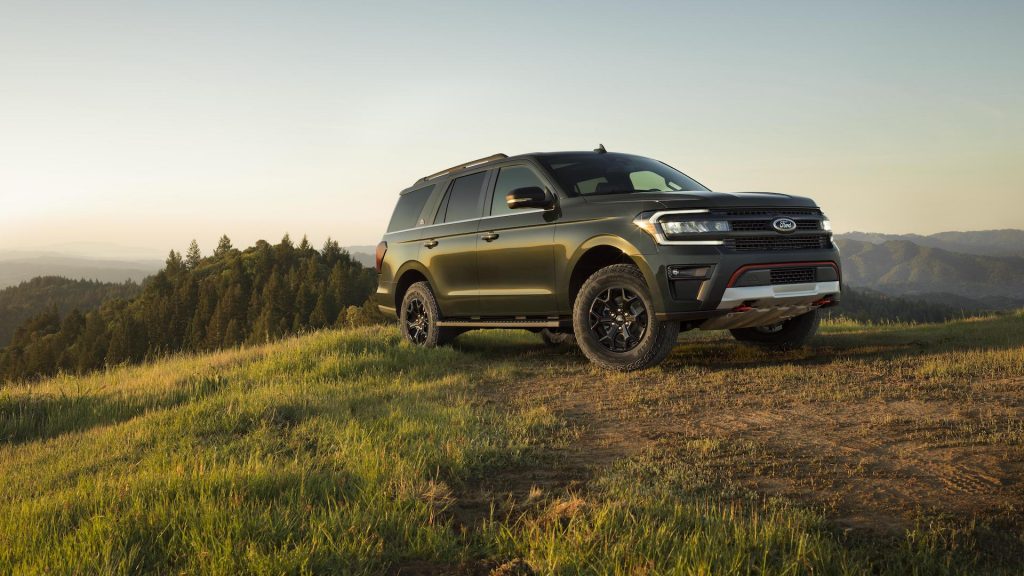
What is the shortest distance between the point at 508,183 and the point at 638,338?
2410 mm

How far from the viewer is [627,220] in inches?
257

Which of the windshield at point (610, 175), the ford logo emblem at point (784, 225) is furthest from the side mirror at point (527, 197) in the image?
the ford logo emblem at point (784, 225)

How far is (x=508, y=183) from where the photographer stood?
8023mm

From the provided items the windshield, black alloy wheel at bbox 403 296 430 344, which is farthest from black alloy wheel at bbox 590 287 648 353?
black alloy wheel at bbox 403 296 430 344

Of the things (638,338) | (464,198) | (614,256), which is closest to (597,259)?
(614,256)

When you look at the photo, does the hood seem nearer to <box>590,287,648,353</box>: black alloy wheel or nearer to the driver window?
the driver window

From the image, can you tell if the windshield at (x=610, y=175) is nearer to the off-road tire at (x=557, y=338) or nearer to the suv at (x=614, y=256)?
the suv at (x=614, y=256)

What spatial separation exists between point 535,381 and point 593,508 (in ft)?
12.9

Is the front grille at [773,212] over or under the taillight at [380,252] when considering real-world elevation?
over

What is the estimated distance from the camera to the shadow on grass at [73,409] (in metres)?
6.32

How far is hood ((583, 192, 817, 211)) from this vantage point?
20.7 feet

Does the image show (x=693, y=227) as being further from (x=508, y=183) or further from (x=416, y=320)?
(x=416, y=320)

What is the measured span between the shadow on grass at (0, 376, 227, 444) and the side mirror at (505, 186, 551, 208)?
3.59 meters

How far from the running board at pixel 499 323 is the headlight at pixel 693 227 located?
1697 millimetres
